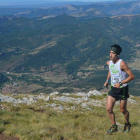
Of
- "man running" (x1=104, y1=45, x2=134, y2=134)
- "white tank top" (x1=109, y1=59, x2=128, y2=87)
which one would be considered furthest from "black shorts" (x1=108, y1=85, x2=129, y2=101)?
"white tank top" (x1=109, y1=59, x2=128, y2=87)

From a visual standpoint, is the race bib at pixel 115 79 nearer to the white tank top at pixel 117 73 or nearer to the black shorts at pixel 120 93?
the white tank top at pixel 117 73

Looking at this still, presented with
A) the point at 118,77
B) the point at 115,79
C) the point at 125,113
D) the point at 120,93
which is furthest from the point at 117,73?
the point at 125,113

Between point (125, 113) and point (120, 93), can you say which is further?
point (125, 113)

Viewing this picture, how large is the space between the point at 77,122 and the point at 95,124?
1.06m

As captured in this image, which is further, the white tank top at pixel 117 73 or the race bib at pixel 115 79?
the race bib at pixel 115 79

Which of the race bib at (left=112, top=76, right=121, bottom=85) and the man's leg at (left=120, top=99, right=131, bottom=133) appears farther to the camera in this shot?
the man's leg at (left=120, top=99, right=131, bottom=133)

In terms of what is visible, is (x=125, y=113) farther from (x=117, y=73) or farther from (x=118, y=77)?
(x=117, y=73)

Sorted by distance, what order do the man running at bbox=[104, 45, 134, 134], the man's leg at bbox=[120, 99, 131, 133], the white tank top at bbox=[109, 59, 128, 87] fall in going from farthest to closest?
the man's leg at bbox=[120, 99, 131, 133] → the white tank top at bbox=[109, 59, 128, 87] → the man running at bbox=[104, 45, 134, 134]

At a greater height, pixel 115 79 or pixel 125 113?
pixel 115 79

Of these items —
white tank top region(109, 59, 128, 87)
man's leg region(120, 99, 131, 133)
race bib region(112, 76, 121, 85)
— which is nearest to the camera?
white tank top region(109, 59, 128, 87)

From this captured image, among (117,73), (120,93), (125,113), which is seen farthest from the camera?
(125,113)

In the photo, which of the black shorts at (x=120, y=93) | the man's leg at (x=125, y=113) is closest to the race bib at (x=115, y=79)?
the black shorts at (x=120, y=93)

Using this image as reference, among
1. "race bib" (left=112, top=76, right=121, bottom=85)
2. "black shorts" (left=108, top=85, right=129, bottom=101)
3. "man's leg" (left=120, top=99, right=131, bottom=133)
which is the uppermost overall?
"race bib" (left=112, top=76, right=121, bottom=85)

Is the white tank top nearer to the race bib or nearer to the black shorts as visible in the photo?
the race bib
